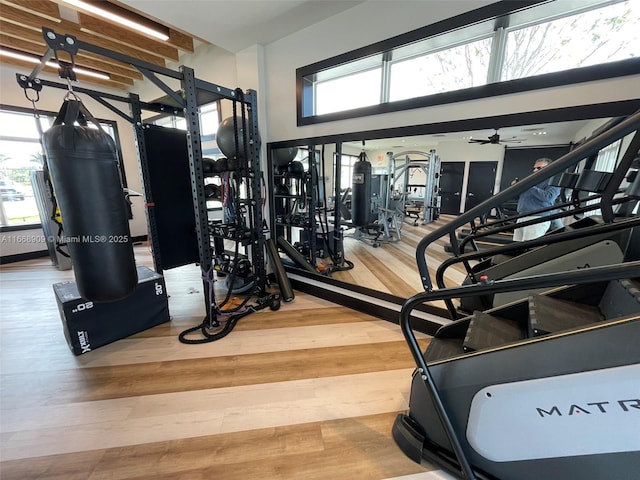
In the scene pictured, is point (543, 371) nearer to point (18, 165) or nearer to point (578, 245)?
point (578, 245)

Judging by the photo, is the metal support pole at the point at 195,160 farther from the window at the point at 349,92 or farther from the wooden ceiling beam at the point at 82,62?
the wooden ceiling beam at the point at 82,62

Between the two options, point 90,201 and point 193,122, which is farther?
point 193,122

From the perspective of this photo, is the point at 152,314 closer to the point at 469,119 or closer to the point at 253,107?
the point at 253,107

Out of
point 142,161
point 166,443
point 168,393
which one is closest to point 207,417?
point 166,443

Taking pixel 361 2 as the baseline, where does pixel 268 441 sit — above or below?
below

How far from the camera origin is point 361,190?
14.8 ft

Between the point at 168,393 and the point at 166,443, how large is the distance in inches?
15.8

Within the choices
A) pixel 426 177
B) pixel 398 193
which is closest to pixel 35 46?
pixel 398 193

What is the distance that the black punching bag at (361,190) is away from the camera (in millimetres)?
4418

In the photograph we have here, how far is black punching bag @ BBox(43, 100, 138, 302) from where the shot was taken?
1583 millimetres

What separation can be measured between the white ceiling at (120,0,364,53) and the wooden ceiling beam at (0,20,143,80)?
2.02 meters

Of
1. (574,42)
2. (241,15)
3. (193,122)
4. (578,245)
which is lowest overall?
(578,245)

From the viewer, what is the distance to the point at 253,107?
274cm

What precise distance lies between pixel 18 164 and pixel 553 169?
745 cm
